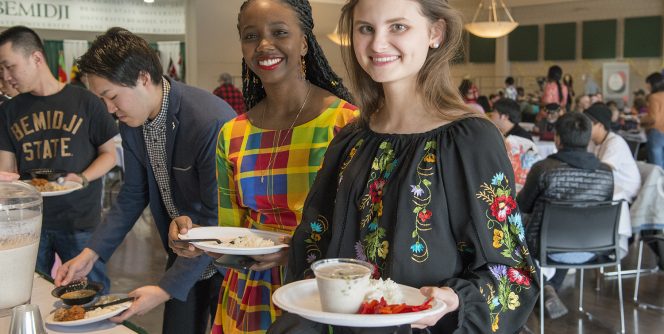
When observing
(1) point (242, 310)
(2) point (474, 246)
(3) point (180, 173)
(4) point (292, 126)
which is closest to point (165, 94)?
(3) point (180, 173)

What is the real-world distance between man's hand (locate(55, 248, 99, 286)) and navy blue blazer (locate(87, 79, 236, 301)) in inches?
1.9

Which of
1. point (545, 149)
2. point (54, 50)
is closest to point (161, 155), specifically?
point (545, 149)

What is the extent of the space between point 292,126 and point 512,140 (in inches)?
142

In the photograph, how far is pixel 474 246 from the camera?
46.0 inches

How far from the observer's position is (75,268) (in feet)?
6.39

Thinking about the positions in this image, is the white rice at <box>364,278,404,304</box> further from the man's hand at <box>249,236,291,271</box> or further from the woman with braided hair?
the woman with braided hair

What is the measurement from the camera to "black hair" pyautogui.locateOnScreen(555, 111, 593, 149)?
3.97 m

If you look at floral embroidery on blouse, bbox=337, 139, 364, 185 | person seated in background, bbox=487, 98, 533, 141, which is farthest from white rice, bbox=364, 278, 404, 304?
person seated in background, bbox=487, 98, 533, 141

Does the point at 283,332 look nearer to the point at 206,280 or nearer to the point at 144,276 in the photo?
the point at 206,280

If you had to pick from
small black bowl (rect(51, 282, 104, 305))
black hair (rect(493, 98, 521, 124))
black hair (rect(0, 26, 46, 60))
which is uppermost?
black hair (rect(0, 26, 46, 60))

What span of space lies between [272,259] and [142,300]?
0.35 m

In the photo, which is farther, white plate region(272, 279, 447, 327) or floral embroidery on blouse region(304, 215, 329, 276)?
floral embroidery on blouse region(304, 215, 329, 276)

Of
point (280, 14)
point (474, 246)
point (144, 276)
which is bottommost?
point (144, 276)

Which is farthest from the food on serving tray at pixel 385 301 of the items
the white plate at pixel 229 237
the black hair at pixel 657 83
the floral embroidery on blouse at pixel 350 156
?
the black hair at pixel 657 83
